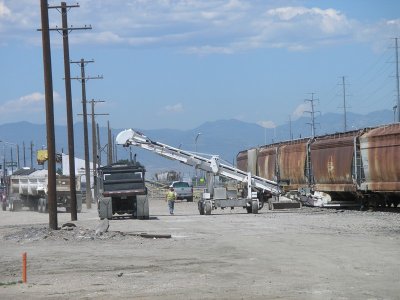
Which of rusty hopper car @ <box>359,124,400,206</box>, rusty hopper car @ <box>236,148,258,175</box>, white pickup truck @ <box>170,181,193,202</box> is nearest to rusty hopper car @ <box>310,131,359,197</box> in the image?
rusty hopper car @ <box>359,124,400,206</box>

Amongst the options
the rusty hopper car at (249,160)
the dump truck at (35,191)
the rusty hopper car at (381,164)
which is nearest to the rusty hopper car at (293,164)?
the rusty hopper car at (381,164)

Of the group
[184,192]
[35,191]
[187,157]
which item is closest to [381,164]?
A: [187,157]

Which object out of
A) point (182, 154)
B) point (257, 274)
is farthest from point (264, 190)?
point (257, 274)

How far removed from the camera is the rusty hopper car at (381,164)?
1388 inches

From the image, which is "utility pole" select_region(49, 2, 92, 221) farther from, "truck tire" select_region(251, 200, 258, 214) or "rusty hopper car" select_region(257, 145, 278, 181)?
"rusty hopper car" select_region(257, 145, 278, 181)

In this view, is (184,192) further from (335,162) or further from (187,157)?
(335,162)

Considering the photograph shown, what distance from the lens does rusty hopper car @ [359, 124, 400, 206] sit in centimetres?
3525

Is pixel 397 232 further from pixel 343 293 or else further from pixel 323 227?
pixel 343 293

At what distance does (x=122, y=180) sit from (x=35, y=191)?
1952 cm

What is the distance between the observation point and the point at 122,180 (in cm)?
3859

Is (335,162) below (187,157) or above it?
below

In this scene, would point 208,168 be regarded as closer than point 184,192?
Yes

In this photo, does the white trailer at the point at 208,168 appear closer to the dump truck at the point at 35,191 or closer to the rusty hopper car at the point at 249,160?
the dump truck at the point at 35,191

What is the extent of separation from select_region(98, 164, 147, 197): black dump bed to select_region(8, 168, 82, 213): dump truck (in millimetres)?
12905
